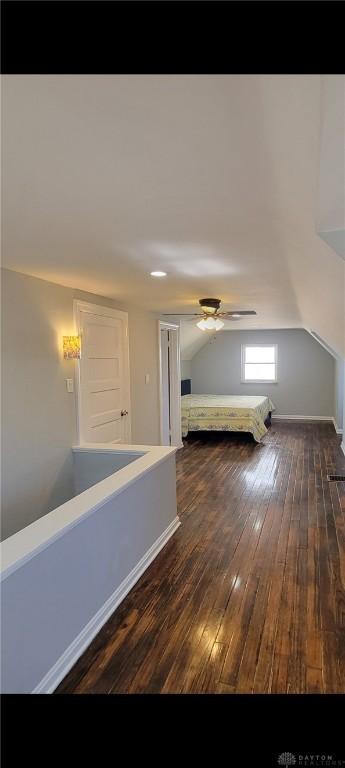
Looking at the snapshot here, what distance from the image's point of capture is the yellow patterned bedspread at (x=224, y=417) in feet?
24.4

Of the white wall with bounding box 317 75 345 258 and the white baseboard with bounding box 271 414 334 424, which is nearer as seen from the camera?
the white wall with bounding box 317 75 345 258

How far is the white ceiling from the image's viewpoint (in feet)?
3.33

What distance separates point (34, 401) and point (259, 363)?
7.58 metres

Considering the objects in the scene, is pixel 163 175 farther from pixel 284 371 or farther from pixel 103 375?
pixel 284 371

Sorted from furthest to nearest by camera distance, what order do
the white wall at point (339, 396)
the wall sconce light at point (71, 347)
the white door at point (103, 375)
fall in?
the white wall at point (339, 396) < the white door at point (103, 375) < the wall sconce light at point (71, 347)

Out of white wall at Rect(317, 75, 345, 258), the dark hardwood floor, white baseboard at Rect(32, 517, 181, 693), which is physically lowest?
the dark hardwood floor

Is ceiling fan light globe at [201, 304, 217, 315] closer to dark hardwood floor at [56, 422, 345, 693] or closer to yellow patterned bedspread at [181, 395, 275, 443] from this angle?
dark hardwood floor at [56, 422, 345, 693]

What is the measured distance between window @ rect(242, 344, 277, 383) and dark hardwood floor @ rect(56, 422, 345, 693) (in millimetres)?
5436

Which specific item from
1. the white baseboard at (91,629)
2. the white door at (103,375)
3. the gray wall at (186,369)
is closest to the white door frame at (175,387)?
the white door at (103,375)

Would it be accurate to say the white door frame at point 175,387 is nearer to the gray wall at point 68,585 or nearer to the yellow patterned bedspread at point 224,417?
the yellow patterned bedspread at point 224,417

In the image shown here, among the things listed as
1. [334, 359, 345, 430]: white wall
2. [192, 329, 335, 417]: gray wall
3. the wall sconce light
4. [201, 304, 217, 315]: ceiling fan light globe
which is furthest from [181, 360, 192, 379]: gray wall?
the wall sconce light

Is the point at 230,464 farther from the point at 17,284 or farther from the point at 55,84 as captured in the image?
the point at 55,84

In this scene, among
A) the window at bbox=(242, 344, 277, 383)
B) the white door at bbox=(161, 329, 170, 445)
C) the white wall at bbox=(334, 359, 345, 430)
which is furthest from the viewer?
the window at bbox=(242, 344, 277, 383)

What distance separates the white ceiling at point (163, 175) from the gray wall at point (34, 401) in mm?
354
